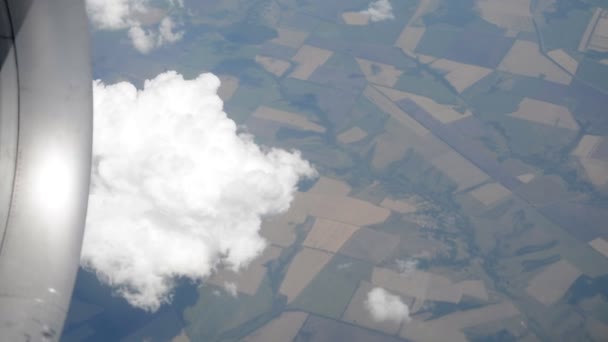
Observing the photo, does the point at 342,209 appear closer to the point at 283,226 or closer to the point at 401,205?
the point at 283,226

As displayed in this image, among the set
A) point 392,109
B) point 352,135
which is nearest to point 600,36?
point 392,109

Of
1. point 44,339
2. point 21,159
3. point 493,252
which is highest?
point 21,159

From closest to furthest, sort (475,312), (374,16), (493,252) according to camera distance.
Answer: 1. (475,312)
2. (493,252)
3. (374,16)

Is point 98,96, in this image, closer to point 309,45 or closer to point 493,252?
point 309,45

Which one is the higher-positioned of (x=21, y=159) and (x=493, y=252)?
(x=21, y=159)

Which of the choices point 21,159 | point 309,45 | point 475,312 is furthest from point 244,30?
point 21,159

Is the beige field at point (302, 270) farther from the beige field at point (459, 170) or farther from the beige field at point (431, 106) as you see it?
the beige field at point (431, 106)
